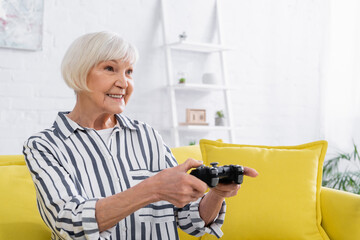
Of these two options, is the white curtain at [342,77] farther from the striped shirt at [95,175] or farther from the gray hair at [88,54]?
the gray hair at [88,54]

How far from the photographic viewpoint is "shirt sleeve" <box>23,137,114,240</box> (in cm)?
119

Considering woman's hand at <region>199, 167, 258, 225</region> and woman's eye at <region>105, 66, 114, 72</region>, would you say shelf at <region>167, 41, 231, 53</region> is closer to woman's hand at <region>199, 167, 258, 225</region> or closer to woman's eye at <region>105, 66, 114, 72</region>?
woman's eye at <region>105, 66, 114, 72</region>

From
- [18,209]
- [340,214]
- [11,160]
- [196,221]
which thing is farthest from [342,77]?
[18,209]

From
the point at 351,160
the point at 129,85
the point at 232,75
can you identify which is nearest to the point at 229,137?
the point at 232,75

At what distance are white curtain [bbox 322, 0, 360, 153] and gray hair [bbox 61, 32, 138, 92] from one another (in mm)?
2876

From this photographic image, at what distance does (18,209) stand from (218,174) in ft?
2.61

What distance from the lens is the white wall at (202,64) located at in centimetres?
291

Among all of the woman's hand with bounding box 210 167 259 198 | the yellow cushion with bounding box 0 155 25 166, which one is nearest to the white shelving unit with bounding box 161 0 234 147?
the yellow cushion with bounding box 0 155 25 166

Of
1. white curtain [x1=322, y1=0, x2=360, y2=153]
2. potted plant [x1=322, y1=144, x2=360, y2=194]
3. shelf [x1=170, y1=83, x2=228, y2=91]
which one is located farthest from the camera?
white curtain [x1=322, y1=0, x2=360, y2=153]

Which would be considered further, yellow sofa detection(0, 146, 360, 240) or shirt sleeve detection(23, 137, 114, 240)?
yellow sofa detection(0, 146, 360, 240)

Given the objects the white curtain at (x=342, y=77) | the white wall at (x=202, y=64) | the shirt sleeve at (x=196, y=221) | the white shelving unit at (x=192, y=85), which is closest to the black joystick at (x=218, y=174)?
the shirt sleeve at (x=196, y=221)

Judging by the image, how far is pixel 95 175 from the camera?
1475 millimetres

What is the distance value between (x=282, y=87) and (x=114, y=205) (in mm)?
3086

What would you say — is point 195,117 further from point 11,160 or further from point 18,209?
point 18,209
